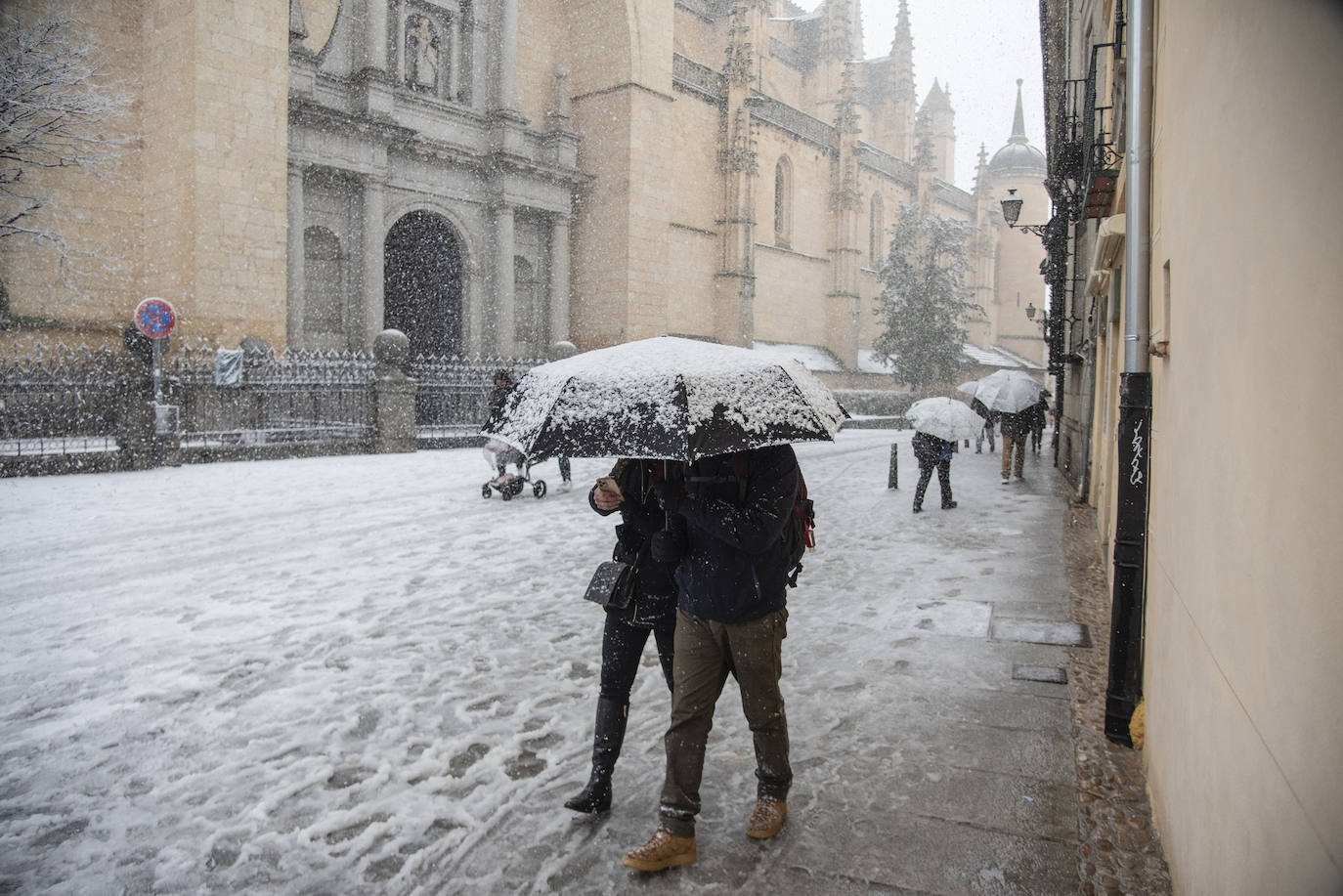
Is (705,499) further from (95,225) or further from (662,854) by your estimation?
(95,225)

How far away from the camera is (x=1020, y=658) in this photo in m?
5.59

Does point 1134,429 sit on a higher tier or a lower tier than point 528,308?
lower

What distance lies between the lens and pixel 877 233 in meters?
49.1

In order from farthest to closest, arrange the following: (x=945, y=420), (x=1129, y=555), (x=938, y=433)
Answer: (x=938, y=433) → (x=945, y=420) → (x=1129, y=555)

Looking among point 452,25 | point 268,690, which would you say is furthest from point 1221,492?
point 452,25

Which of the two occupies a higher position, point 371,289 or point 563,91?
point 563,91

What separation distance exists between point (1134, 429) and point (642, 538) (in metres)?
2.42

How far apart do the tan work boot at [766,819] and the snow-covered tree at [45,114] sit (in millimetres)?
18798

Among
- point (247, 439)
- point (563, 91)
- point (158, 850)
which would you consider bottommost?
point (158, 850)

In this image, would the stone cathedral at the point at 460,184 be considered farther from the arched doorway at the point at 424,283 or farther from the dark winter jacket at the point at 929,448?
the dark winter jacket at the point at 929,448

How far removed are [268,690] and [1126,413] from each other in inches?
180

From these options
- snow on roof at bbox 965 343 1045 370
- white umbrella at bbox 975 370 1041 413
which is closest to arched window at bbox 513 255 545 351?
white umbrella at bbox 975 370 1041 413

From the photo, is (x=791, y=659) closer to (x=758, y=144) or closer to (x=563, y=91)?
(x=563, y=91)

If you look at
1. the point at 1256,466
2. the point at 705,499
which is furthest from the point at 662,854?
the point at 1256,466
